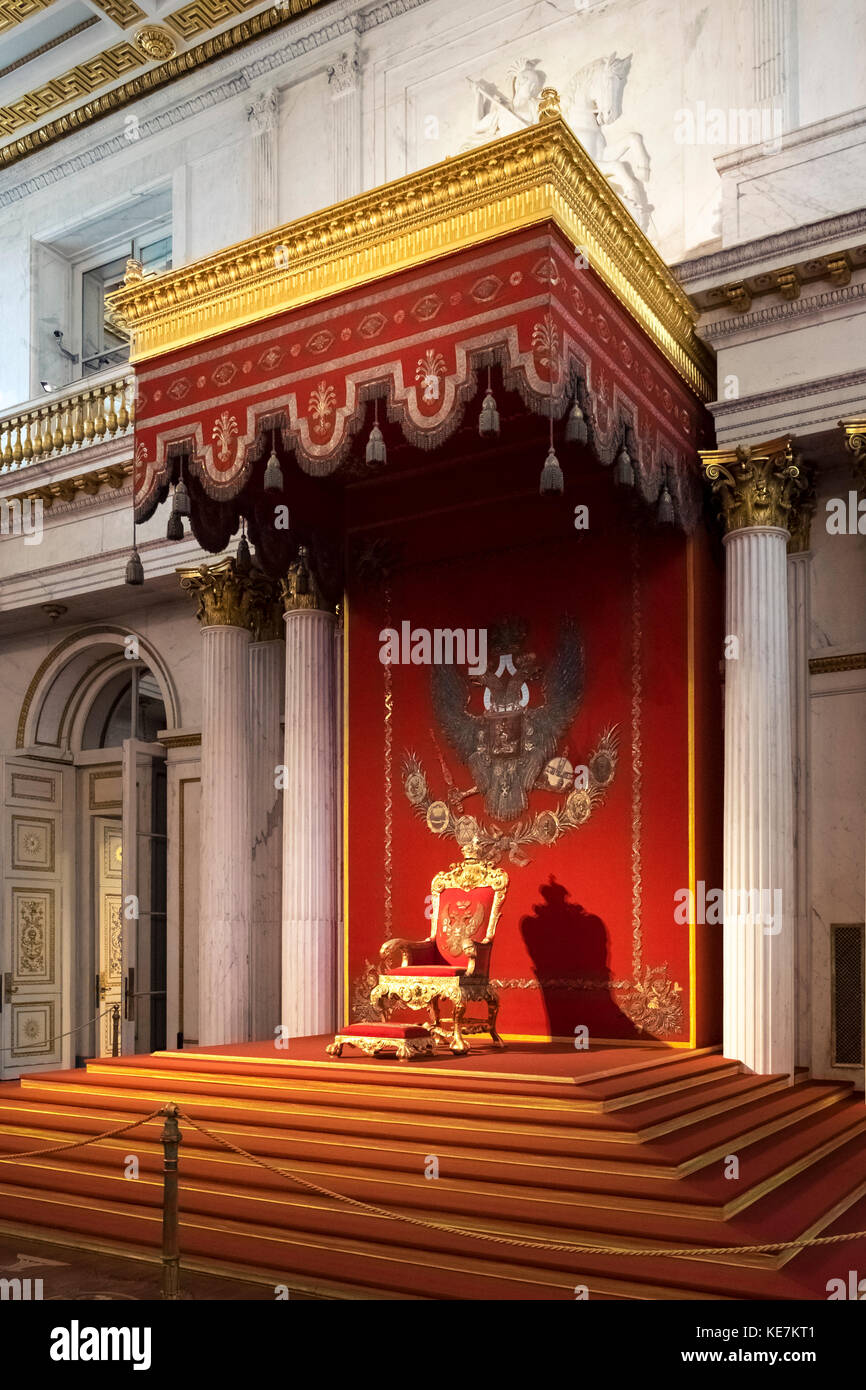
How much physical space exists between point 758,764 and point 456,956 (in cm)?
Answer: 173

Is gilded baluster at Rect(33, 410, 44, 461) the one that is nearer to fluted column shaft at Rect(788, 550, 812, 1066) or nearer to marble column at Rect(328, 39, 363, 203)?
marble column at Rect(328, 39, 363, 203)

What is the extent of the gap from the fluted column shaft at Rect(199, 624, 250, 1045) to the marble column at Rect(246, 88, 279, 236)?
3372mm

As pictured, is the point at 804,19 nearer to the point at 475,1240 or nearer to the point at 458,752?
the point at 458,752

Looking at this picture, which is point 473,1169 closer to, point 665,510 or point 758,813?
point 758,813

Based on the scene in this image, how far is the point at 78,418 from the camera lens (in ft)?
29.8

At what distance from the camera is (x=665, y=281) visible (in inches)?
232

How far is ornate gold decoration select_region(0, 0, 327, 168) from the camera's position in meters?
8.84

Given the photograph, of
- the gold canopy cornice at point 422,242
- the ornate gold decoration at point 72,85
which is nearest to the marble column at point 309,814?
the gold canopy cornice at point 422,242

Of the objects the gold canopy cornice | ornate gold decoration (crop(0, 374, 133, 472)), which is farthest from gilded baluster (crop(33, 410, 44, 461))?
the gold canopy cornice

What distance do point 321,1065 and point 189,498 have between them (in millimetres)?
2730

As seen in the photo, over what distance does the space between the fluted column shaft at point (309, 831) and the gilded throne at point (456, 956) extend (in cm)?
54

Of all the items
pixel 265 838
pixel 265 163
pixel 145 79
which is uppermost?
pixel 145 79

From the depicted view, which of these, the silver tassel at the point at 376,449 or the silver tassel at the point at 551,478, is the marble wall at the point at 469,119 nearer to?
the silver tassel at the point at 376,449

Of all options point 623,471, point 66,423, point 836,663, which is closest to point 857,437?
point 836,663
